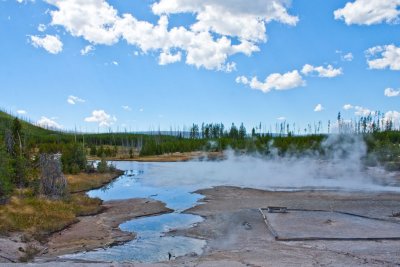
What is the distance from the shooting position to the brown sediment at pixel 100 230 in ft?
101

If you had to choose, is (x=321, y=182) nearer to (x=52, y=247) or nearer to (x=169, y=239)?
(x=169, y=239)

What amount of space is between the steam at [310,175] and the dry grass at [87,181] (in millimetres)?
7617

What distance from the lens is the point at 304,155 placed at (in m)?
123

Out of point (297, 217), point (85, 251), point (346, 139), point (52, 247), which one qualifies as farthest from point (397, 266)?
point (346, 139)

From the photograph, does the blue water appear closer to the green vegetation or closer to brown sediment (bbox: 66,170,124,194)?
brown sediment (bbox: 66,170,124,194)

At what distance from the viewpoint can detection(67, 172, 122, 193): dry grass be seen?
6588 centimetres

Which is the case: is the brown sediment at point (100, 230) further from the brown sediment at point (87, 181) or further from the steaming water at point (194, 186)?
the brown sediment at point (87, 181)

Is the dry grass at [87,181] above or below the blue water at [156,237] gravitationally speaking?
above

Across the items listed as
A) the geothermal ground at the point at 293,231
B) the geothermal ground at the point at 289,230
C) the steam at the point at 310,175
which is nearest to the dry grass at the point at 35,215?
the geothermal ground at the point at 293,231

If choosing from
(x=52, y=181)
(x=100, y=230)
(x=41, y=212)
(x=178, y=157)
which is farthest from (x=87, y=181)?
(x=178, y=157)

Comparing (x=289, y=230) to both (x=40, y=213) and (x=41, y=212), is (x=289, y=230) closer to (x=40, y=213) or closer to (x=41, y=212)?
(x=40, y=213)

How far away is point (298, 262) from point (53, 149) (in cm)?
10205

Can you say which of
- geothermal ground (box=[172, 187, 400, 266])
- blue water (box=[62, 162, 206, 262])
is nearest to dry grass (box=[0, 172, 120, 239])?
blue water (box=[62, 162, 206, 262])

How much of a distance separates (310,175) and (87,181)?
142ft
